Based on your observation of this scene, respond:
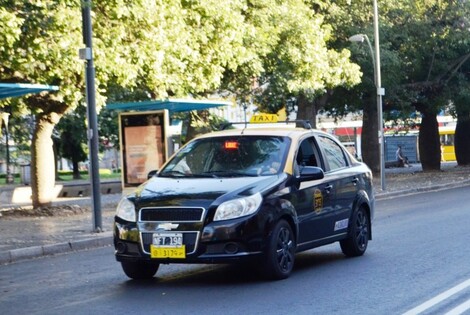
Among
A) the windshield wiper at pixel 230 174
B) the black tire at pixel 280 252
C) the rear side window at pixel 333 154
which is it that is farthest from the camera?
the rear side window at pixel 333 154

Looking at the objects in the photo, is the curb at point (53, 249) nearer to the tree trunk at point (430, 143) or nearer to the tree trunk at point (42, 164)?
the tree trunk at point (42, 164)

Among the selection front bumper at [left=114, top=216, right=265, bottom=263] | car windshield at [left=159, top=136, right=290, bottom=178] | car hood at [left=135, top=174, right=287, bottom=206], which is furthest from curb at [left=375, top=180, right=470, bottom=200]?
front bumper at [left=114, top=216, right=265, bottom=263]

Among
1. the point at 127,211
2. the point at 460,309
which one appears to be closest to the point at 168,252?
the point at 127,211

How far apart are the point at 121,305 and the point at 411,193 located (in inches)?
911

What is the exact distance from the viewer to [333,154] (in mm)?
12492

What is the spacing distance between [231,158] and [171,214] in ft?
4.63

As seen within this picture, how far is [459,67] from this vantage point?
4256 centimetres

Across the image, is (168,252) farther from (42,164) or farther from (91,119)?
(42,164)

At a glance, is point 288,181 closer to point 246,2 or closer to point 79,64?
point 79,64

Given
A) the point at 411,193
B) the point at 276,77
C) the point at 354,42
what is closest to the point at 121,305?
the point at 276,77

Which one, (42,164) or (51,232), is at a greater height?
(42,164)

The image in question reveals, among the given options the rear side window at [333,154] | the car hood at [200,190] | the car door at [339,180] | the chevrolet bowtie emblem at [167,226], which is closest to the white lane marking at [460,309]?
the car hood at [200,190]

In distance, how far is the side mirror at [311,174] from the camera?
11.1 meters

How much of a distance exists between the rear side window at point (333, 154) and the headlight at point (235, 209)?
2263mm
